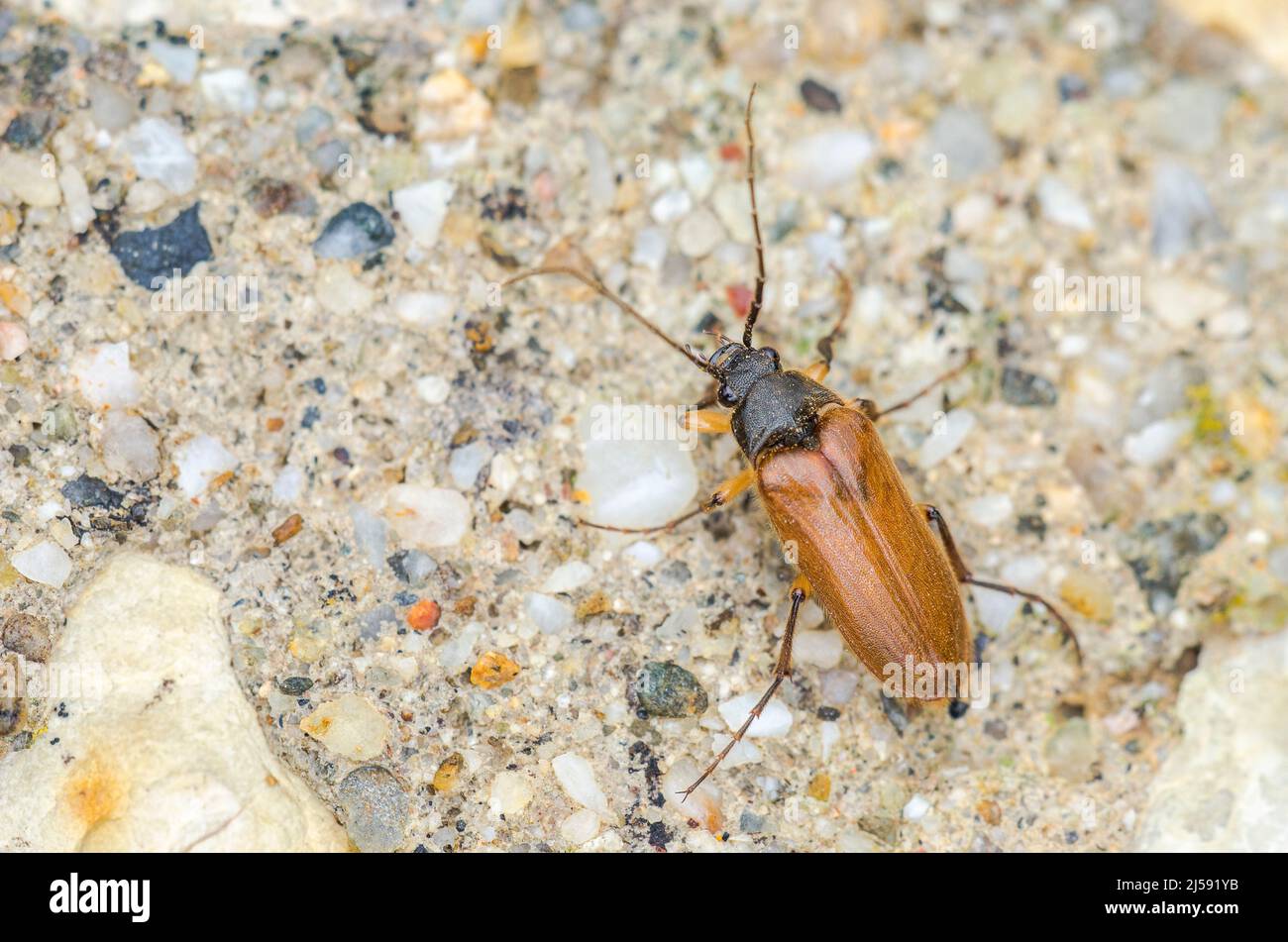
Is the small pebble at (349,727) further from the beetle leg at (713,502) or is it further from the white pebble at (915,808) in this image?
the white pebble at (915,808)

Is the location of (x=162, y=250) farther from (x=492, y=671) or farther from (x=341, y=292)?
(x=492, y=671)

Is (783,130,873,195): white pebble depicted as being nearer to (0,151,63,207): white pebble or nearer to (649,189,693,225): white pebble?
(649,189,693,225): white pebble

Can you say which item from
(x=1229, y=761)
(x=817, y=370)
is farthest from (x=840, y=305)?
(x=1229, y=761)

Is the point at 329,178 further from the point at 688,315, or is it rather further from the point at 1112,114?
the point at 1112,114

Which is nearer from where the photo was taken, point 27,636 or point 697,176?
point 27,636

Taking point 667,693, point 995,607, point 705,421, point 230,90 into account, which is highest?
point 230,90

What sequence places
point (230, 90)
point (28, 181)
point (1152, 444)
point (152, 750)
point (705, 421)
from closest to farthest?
point (152, 750) < point (28, 181) < point (705, 421) < point (230, 90) < point (1152, 444)

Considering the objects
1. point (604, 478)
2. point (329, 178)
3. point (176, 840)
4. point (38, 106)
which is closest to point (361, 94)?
point (329, 178)
